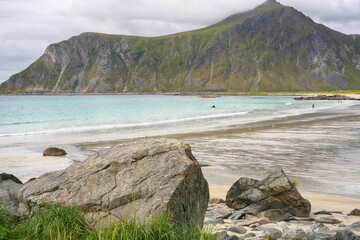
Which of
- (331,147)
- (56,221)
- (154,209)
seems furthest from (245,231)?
(331,147)

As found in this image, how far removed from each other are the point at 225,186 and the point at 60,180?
7.47 metres

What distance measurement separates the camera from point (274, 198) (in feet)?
29.8

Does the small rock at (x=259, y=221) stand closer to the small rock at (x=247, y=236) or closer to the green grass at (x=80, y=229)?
the small rock at (x=247, y=236)

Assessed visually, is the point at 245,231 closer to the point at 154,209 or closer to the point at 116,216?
the point at 154,209

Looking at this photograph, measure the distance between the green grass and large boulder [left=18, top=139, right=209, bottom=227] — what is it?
300 millimetres

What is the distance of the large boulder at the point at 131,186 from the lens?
5836 mm

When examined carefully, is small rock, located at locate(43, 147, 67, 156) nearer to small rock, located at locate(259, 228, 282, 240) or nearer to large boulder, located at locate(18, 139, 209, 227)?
large boulder, located at locate(18, 139, 209, 227)

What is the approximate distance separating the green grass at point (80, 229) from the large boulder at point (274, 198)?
4.15 metres

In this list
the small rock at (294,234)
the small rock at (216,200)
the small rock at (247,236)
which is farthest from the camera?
the small rock at (216,200)

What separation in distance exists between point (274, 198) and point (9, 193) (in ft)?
21.6

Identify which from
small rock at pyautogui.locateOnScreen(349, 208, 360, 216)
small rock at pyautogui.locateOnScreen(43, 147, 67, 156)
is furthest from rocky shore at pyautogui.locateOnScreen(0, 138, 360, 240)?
small rock at pyautogui.locateOnScreen(43, 147, 67, 156)

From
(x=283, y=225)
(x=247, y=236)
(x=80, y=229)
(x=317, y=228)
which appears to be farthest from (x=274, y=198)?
(x=80, y=229)

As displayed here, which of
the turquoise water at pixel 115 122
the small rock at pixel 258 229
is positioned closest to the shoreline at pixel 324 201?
the small rock at pixel 258 229

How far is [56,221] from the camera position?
17.5 feet
